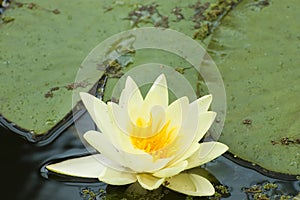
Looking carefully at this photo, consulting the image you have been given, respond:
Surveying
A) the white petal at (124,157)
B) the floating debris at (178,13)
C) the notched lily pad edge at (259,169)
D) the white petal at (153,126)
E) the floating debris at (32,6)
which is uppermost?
the floating debris at (32,6)

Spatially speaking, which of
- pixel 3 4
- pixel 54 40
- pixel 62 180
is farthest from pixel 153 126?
pixel 3 4

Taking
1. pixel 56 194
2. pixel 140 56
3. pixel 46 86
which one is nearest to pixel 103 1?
pixel 140 56

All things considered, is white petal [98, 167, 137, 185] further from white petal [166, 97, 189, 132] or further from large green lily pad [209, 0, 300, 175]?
large green lily pad [209, 0, 300, 175]

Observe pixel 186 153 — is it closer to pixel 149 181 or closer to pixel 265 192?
pixel 149 181

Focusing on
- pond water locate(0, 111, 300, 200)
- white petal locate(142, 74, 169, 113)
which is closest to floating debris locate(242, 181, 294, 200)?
pond water locate(0, 111, 300, 200)

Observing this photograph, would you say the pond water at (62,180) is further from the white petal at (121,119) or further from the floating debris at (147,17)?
the floating debris at (147,17)

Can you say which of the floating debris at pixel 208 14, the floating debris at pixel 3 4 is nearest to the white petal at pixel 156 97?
the floating debris at pixel 208 14

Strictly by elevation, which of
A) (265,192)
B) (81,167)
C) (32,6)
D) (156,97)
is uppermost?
(32,6)
